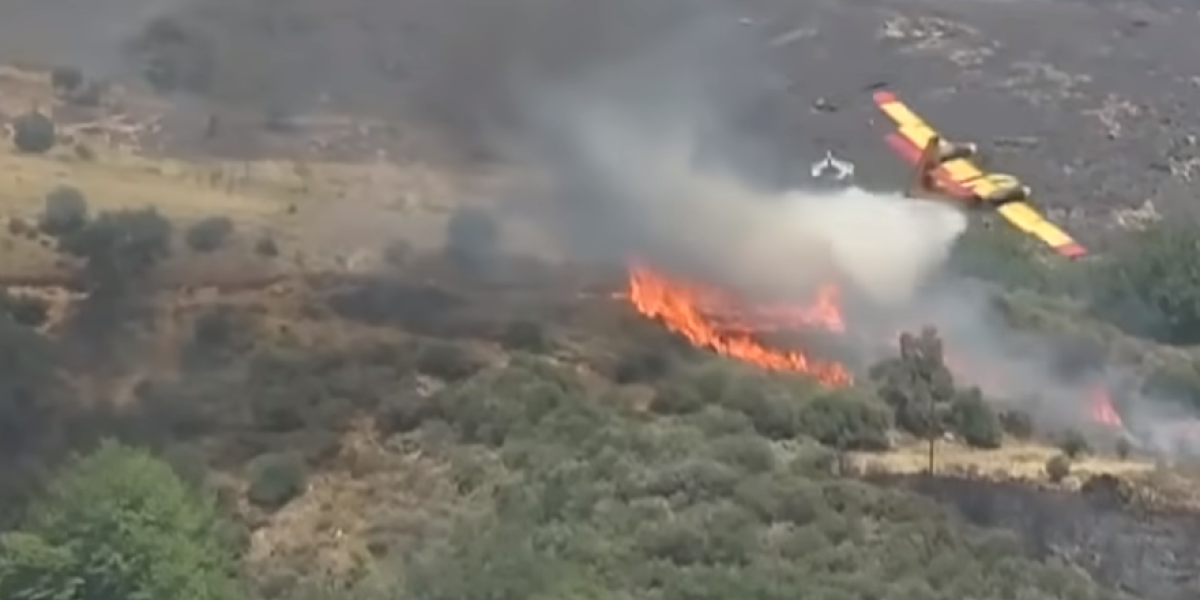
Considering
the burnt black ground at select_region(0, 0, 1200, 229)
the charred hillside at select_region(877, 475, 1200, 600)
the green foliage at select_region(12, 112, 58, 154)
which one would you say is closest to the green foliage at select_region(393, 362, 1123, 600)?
the charred hillside at select_region(877, 475, 1200, 600)

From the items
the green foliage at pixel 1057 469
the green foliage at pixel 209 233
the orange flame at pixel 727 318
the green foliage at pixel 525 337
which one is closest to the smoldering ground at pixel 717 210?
the orange flame at pixel 727 318

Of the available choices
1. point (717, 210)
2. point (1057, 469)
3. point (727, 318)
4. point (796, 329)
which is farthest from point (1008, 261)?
point (1057, 469)

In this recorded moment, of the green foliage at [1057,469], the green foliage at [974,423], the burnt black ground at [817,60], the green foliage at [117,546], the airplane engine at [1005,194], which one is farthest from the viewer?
the green foliage at [974,423]

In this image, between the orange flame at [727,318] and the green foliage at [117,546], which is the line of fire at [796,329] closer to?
the orange flame at [727,318]

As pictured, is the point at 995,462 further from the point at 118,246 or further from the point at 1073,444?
the point at 118,246

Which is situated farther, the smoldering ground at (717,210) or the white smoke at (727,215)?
the white smoke at (727,215)
